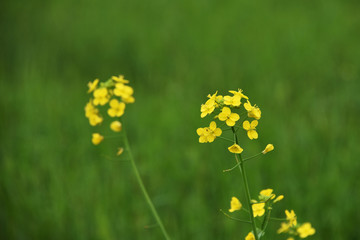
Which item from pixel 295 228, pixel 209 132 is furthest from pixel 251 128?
pixel 295 228

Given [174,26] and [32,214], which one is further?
[174,26]

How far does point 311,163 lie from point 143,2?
4.18 m

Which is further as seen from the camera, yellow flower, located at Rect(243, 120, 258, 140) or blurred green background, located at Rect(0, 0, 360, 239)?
blurred green background, located at Rect(0, 0, 360, 239)

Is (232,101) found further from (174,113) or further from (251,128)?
(174,113)

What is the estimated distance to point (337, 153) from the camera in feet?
9.00

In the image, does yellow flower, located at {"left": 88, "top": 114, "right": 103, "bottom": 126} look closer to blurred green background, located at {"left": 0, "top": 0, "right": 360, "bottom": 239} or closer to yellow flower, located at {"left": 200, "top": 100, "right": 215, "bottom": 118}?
blurred green background, located at {"left": 0, "top": 0, "right": 360, "bottom": 239}

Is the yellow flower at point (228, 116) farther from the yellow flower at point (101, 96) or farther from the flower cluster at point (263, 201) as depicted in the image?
the yellow flower at point (101, 96)

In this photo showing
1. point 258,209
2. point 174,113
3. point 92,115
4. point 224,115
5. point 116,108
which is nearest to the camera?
point 224,115

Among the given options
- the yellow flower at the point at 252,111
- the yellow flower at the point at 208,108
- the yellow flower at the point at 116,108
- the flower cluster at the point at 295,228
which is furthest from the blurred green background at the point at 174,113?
the flower cluster at the point at 295,228

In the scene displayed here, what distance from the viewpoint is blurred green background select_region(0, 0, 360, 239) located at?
2396 millimetres

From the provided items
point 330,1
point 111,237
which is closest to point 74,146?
point 111,237

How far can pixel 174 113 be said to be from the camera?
335 cm

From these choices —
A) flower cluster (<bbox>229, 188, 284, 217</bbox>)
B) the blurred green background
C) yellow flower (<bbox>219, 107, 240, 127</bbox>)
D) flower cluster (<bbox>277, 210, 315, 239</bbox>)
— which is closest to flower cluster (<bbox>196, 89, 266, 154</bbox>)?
yellow flower (<bbox>219, 107, 240, 127</bbox>)

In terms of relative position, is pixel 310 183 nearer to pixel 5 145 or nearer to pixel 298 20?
pixel 5 145
